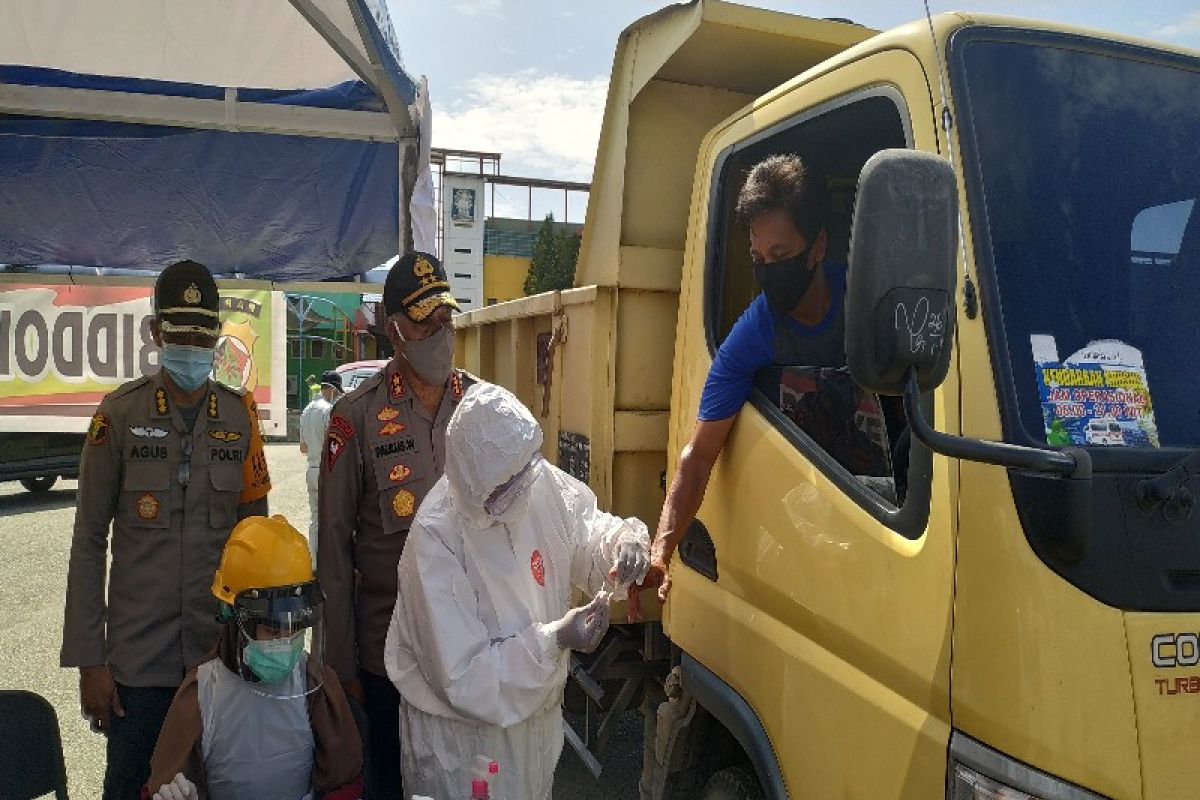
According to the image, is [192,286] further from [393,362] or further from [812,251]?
[812,251]

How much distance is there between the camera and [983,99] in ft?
5.06

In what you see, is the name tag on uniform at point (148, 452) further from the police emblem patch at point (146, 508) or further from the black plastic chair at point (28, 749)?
the black plastic chair at point (28, 749)

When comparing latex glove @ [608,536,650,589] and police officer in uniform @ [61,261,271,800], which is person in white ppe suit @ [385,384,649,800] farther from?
police officer in uniform @ [61,261,271,800]

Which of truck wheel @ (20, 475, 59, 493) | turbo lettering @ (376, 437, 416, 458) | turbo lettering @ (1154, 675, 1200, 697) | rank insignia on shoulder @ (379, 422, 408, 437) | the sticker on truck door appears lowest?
truck wheel @ (20, 475, 59, 493)

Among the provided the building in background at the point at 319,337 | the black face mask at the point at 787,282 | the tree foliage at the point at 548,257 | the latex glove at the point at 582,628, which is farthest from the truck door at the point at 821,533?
the tree foliage at the point at 548,257

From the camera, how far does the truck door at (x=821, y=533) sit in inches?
56.5

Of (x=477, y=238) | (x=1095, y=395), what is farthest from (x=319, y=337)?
(x=1095, y=395)

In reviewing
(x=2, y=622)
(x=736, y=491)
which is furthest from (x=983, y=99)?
(x=2, y=622)

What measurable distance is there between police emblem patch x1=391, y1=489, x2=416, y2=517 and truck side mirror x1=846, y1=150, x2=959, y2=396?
164 cm

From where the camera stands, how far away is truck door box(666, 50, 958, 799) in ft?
4.71

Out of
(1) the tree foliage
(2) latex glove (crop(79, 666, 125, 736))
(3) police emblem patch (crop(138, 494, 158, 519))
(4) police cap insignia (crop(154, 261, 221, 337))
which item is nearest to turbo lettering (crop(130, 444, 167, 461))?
(3) police emblem patch (crop(138, 494, 158, 519))

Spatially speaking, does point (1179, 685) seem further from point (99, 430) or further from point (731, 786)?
point (99, 430)

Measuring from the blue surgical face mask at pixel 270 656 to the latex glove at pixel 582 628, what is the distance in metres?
0.72

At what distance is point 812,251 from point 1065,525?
1.05 metres
